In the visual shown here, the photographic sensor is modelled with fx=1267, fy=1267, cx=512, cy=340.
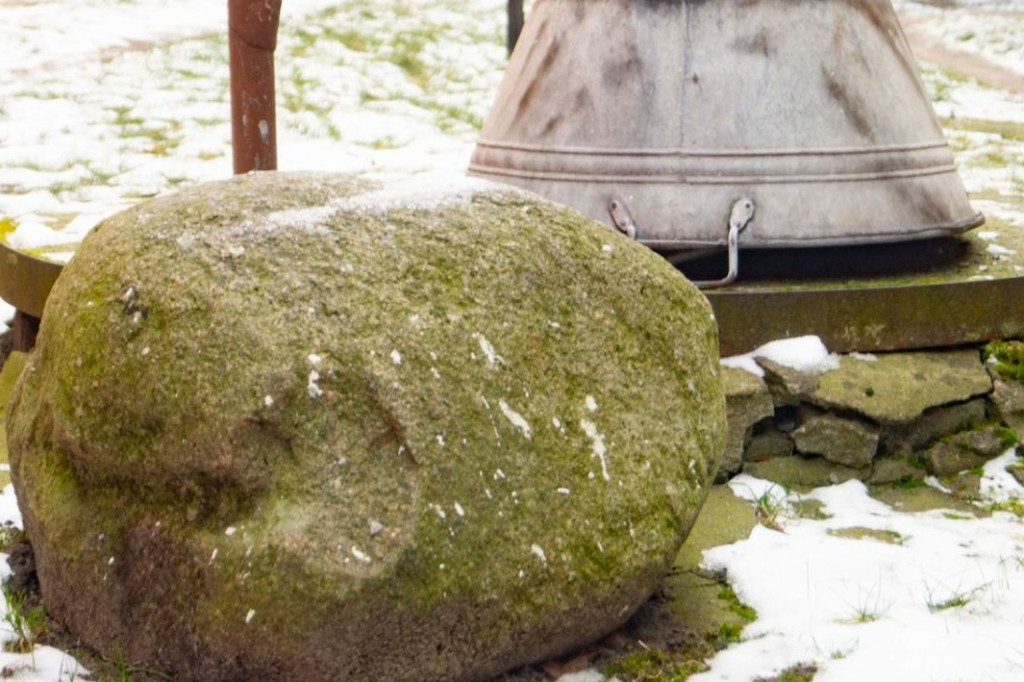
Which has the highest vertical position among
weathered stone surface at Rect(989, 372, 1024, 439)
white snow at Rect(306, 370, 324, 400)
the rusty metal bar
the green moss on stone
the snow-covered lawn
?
the rusty metal bar

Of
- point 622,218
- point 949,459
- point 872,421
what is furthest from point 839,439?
point 622,218

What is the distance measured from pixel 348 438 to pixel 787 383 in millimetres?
1683

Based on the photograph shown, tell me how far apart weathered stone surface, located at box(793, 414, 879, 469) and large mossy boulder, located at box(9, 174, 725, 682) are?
39.2 inches

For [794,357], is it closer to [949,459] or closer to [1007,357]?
[949,459]

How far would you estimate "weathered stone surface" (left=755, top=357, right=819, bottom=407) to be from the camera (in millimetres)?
3689

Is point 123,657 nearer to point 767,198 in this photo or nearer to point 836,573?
point 836,573

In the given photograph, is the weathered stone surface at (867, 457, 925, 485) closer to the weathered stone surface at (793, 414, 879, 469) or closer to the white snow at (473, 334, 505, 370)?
the weathered stone surface at (793, 414, 879, 469)

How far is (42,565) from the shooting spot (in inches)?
107

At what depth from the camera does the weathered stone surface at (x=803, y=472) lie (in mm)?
3709

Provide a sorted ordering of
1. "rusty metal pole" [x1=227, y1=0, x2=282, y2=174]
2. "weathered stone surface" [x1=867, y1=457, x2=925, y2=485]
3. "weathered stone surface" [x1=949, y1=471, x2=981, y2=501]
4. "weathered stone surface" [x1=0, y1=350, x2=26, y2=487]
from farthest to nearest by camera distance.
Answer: "weathered stone surface" [x1=0, y1=350, x2=26, y2=487]
"rusty metal pole" [x1=227, y1=0, x2=282, y2=174]
"weathered stone surface" [x1=867, y1=457, x2=925, y2=485]
"weathered stone surface" [x1=949, y1=471, x2=981, y2=501]

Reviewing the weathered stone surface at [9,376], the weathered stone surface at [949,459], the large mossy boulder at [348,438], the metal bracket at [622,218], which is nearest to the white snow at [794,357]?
the weathered stone surface at [949,459]

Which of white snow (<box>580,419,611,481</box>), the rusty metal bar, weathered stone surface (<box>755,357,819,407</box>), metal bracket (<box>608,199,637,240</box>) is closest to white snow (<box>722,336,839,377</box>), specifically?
weathered stone surface (<box>755,357,819,407</box>)

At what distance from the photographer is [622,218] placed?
396 centimetres

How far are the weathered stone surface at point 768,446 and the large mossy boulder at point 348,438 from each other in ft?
3.18
